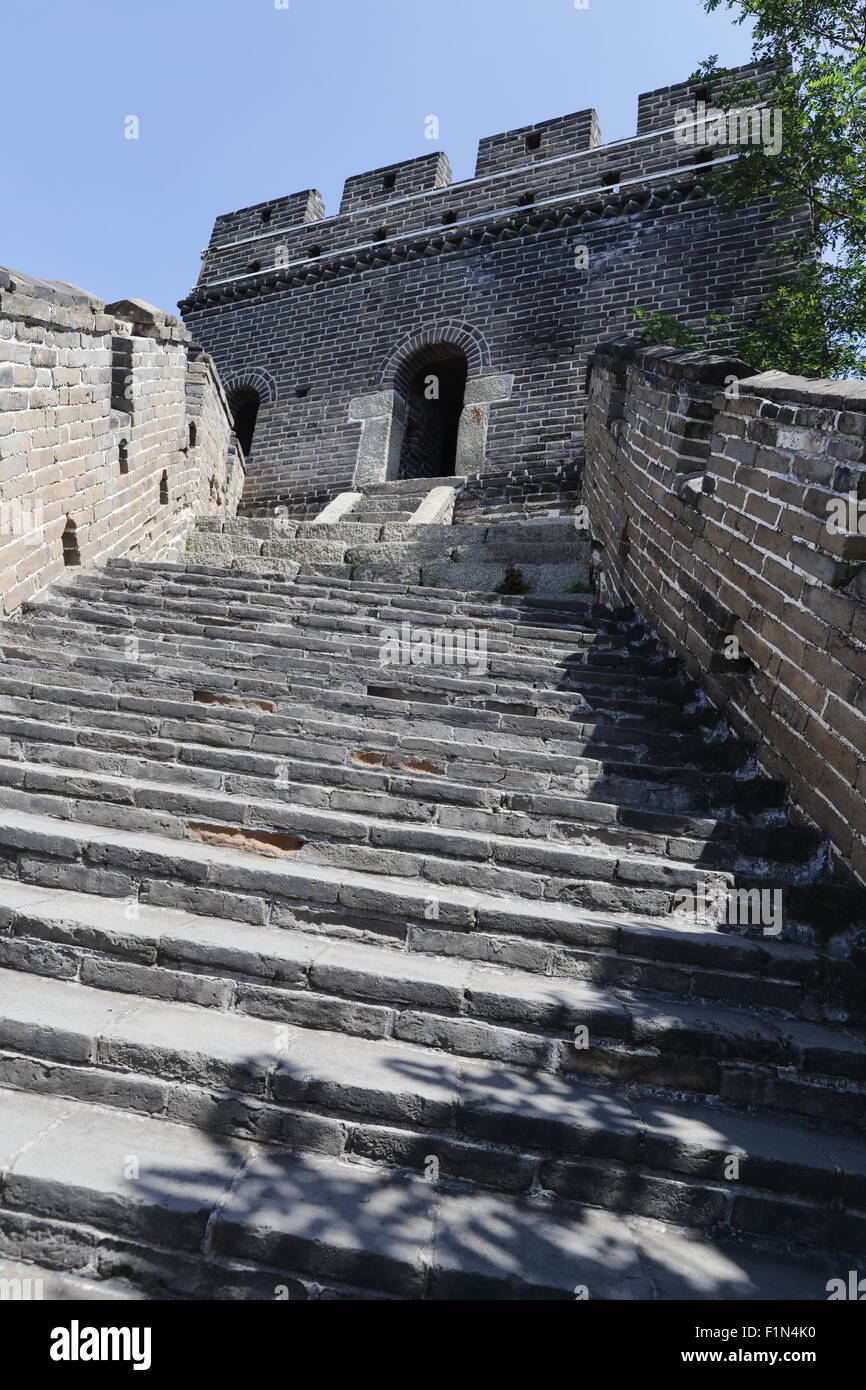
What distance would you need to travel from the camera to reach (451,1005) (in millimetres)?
2527

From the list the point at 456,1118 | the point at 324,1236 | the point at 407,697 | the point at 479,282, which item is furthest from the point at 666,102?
the point at 324,1236

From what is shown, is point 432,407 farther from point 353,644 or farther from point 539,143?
point 353,644

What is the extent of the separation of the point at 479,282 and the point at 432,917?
1315cm

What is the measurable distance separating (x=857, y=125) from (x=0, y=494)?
30.1 feet

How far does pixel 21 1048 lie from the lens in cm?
233

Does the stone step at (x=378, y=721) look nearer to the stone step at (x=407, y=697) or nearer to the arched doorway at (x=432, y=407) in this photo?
the stone step at (x=407, y=697)

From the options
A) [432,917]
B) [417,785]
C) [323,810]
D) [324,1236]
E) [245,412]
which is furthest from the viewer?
[245,412]

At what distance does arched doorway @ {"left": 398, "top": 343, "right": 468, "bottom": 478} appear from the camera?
1400cm

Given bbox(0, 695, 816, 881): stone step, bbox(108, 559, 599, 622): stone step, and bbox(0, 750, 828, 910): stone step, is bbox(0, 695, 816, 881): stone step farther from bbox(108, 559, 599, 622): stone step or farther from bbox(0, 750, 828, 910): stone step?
bbox(108, 559, 599, 622): stone step

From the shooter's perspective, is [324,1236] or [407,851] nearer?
[324,1236]

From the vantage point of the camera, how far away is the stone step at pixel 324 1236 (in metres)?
1.81

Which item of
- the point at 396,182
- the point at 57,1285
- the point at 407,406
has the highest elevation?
the point at 396,182

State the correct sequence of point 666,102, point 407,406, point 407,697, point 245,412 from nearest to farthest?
1. point 407,697
2. point 666,102
3. point 407,406
4. point 245,412

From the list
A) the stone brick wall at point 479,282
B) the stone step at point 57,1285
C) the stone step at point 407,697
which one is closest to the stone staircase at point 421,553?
the stone step at point 407,697
